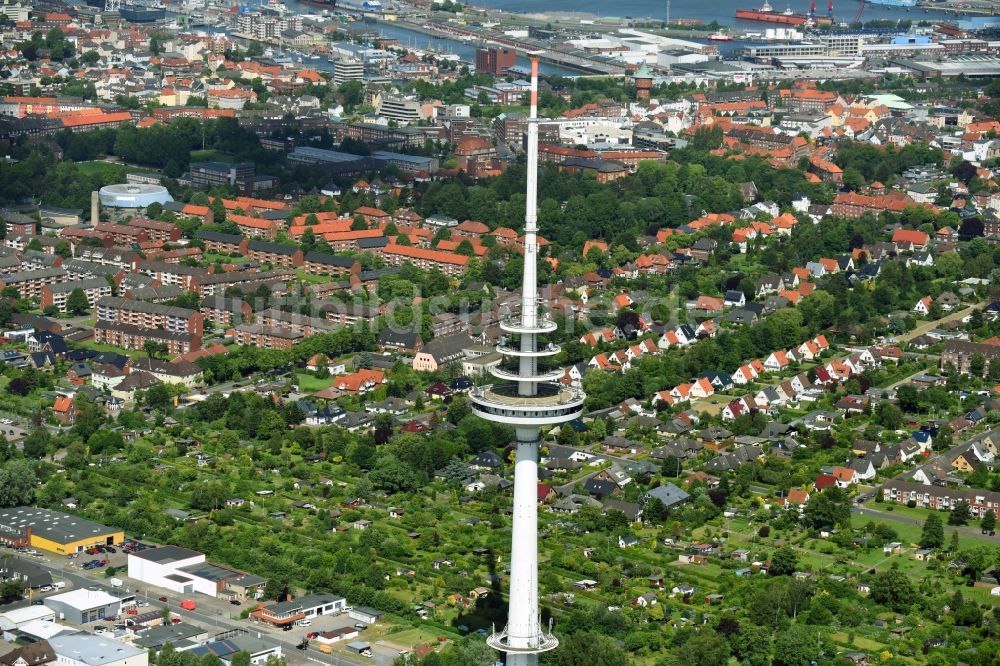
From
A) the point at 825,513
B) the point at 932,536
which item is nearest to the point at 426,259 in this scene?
the point at 825,513

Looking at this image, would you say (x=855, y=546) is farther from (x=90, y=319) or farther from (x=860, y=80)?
(x=860, y=80)

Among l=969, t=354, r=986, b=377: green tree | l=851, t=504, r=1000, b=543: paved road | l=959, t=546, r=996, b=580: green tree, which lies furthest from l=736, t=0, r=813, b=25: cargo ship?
l=959, t=546, r=996, b=580: green tree

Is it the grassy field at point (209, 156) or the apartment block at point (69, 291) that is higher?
the apartment block at point (69, 291)

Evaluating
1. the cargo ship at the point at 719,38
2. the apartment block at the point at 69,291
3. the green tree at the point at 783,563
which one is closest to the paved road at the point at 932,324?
the green tree at the point at 783,563

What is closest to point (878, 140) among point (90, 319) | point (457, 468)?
point (90, 319)

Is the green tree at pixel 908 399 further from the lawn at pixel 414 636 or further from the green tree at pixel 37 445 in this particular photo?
the green tree at pixel 37 445

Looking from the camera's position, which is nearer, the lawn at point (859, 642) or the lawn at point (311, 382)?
the lawn at point (859, 642)

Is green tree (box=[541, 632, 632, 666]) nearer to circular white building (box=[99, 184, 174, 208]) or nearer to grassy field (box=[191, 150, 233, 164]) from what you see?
circular white building (box=[99, 184, 174, 208])
